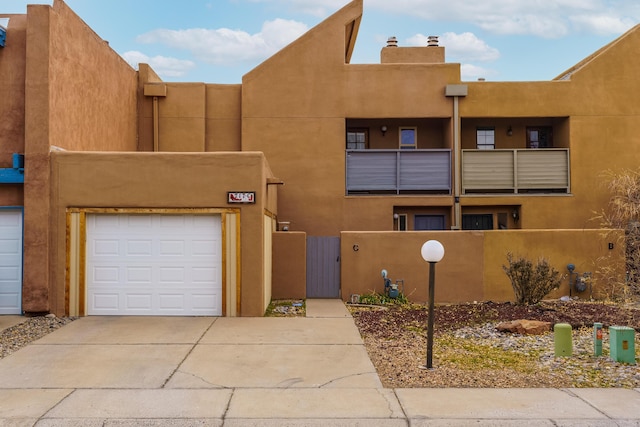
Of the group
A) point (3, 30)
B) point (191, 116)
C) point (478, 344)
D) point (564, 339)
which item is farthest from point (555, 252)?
point (3, 30)

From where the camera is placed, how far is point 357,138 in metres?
19.2

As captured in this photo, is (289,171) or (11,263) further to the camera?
(289,171)

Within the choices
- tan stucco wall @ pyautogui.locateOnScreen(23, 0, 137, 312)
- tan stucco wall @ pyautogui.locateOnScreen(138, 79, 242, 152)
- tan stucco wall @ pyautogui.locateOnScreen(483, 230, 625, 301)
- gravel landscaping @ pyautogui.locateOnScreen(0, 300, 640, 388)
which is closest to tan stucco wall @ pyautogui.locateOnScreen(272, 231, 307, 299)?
gravel landscaping @ pyautogui.locateOnScreen(0, 300, 640, 388)

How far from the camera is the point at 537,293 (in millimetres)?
12852

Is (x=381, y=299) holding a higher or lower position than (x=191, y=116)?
lower

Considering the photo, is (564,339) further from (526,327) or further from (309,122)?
(309,122)

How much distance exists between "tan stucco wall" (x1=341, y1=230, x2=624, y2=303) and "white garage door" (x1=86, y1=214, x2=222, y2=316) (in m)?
4.23

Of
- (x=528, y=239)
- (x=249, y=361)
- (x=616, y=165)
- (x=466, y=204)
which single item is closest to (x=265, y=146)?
(x=466, y=204)

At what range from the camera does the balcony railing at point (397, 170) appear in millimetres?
17734

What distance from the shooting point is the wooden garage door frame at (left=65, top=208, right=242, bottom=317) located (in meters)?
12.0

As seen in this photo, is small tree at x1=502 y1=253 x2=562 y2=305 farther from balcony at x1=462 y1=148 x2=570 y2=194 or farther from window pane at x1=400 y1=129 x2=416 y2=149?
window pane at x1=400 y1=129 x2=416 y2=149

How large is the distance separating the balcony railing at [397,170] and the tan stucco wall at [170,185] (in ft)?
20.1

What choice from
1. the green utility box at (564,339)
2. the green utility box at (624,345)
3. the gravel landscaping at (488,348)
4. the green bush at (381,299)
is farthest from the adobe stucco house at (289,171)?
the green utility box at (624,345)

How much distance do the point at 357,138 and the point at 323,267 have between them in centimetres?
577
